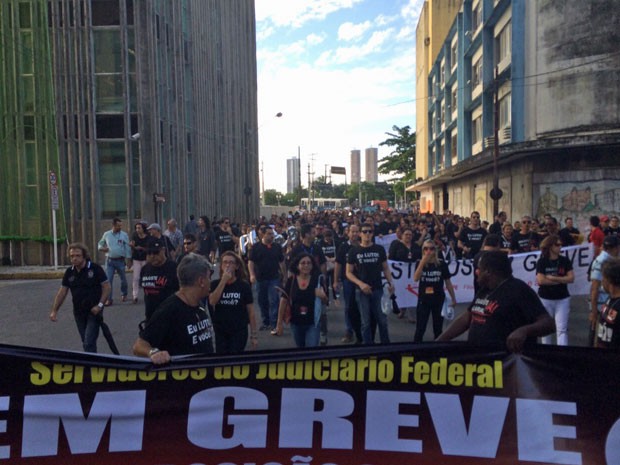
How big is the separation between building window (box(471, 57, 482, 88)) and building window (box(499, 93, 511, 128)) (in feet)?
15.1

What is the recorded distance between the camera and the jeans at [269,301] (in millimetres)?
9969

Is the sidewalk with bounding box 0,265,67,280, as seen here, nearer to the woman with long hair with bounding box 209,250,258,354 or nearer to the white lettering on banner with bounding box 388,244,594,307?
the white lettering on banner with bounding box 388,244,594,307

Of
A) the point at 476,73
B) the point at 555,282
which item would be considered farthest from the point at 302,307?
the point at 476,73

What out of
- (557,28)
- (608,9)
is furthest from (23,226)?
(608,9)

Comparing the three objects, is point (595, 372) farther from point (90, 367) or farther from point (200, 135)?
point (200, 135)

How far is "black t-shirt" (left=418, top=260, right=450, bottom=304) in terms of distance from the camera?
7.76 meters

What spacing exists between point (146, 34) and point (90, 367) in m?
21.4

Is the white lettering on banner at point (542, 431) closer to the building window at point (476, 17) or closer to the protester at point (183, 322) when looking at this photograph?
the protester at point (183, 322)

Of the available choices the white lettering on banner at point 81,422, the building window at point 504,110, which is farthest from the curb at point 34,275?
the building window at point 504,110

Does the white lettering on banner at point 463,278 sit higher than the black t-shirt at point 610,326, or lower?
lower

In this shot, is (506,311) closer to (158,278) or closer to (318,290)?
(318,290)

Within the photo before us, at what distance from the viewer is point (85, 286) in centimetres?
695

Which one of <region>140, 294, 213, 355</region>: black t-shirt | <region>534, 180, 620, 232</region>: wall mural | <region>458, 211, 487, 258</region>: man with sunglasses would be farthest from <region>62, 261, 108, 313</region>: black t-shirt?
<region>534, 180, 620, 232</region>: wall mural

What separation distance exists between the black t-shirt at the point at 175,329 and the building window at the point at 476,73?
32324 millimetres
